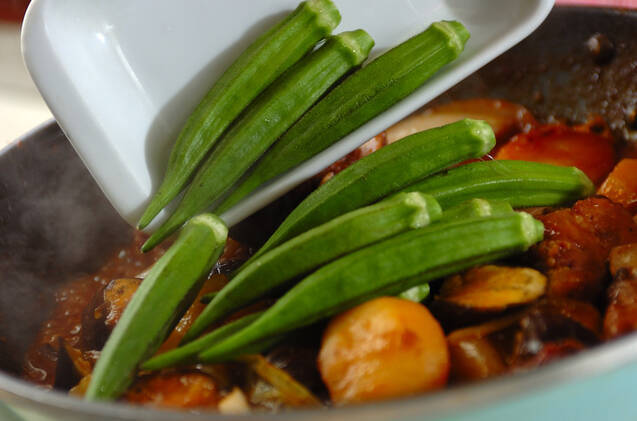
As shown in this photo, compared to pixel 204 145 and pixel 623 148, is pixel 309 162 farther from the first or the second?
pixel 623 148

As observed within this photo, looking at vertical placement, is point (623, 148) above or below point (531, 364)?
below

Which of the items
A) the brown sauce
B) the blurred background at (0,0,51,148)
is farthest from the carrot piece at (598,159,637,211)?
the blurred background at (0,0,51,148)

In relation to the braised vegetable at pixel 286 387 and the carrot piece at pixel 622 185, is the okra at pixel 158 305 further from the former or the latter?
the carrot piece at pixel 622 185

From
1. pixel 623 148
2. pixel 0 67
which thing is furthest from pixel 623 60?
pixel 0 67

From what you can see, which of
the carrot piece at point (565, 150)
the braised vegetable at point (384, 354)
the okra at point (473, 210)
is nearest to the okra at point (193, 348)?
the braised vegetable at point (384, 354)

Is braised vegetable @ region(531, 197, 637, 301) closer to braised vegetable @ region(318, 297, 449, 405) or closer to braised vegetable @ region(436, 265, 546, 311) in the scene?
braised vegetable @ region(436, 265, 546, 311)

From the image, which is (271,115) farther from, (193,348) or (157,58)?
(193,348)

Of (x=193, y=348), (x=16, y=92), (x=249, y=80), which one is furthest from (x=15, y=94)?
(x=193, y=348)
